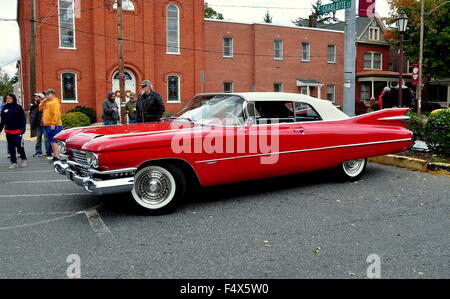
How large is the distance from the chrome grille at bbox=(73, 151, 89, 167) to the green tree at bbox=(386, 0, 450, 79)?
31312 mm

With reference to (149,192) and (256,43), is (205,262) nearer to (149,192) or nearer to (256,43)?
(149,192)

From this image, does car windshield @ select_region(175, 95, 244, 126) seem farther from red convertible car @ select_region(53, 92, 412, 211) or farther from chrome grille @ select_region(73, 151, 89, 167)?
chrome grille @ select_region(73, 151, 89, 167)

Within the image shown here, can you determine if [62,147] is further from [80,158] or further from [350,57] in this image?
[350,57]

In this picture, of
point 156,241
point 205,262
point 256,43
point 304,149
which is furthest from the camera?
point 256,43

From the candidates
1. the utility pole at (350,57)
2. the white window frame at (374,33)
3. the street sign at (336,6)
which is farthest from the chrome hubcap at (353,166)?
the white window frame at (374,33)

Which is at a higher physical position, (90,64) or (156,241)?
(90,64)

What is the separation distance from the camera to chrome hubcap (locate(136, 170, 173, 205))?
17.8ft

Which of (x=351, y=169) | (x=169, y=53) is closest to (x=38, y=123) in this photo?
(x=351, y=169)

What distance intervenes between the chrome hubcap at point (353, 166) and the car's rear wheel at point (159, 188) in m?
3.13

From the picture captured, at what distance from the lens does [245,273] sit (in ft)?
12.0

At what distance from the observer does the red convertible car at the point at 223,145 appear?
17.0 ft
